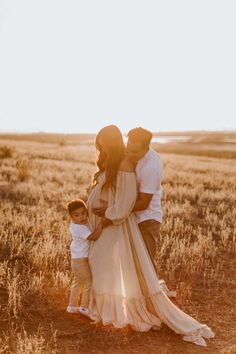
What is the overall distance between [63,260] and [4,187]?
719 cm

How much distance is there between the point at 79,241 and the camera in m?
5.57

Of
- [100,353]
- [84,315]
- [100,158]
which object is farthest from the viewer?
[84,315]

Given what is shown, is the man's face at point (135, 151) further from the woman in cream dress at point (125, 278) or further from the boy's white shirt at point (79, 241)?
the boy's white shirt at point (79, 241)

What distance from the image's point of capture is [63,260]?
7.75 meters

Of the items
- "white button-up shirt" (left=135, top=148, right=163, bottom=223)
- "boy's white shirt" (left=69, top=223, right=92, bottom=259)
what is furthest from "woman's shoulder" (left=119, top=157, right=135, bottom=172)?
"boy's white shirt" (left=69, top=223, right=92, bottom=259)

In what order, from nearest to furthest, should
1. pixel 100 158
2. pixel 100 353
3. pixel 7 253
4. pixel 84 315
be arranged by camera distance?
pixel 100 353 → pixel 100 158 → pixel 84 315 → pixel 7 253

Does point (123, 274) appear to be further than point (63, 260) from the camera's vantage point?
No

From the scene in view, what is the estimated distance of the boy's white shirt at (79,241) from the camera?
549 cm

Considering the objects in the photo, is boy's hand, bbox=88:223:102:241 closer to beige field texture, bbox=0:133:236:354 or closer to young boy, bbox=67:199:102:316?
young boy, bbox=67:199:102:316

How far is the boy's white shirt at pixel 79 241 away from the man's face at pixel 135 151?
38.8 inches

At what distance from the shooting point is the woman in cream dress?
5.31 meters

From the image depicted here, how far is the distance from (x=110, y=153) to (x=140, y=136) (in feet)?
1.32

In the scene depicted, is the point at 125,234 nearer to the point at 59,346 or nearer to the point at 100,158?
the point at 100,158

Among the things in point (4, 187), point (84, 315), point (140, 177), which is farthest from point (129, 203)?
point (4, 187)
